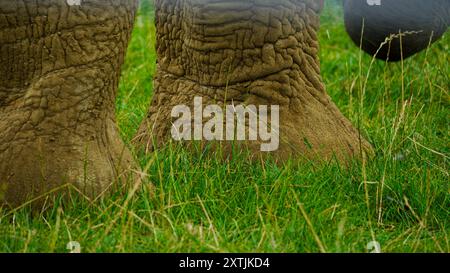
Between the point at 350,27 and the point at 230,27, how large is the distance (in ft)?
2.58

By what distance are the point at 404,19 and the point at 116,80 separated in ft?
4.03

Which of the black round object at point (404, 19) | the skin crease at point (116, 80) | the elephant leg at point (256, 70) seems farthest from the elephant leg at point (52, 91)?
the black round object at point (404, 19)

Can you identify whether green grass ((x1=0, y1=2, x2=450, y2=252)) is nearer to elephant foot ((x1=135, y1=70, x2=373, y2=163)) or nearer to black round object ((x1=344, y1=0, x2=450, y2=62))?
elephant foot ((x1=135, y1=70, x2=373, y2=163))

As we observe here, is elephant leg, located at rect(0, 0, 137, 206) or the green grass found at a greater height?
elephant leg, located at rect(0, 0, 137, 206)

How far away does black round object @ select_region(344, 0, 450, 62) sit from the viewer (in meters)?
3.47

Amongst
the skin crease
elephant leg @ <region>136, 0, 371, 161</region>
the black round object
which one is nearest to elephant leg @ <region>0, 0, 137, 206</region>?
the skin crease

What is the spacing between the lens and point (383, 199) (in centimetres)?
268

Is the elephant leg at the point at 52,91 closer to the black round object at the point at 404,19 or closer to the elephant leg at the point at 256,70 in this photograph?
the elephant leg at the point at 256,70

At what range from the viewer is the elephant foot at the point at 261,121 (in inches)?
114

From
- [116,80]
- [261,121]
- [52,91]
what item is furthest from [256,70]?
[52,91]

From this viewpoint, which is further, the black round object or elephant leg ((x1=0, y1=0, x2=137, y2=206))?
the black round object

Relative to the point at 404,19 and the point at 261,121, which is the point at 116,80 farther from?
the point at 404,19
